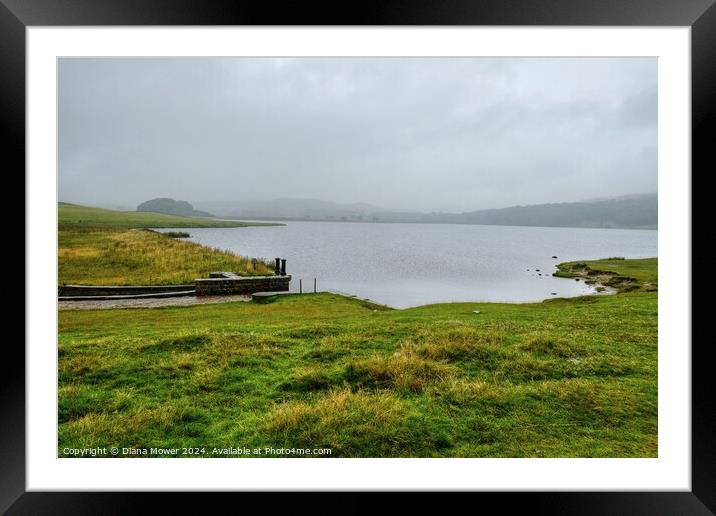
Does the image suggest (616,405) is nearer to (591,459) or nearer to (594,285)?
(591,459)

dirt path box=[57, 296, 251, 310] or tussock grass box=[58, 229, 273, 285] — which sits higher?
tussock grass box=[58, 229, 273, 285]

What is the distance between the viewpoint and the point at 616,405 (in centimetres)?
280

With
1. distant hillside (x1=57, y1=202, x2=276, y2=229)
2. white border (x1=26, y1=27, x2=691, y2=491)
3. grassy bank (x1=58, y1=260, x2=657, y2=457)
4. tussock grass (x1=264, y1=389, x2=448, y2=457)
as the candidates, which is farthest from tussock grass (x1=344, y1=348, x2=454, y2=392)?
distant hillside (x1=57, y1=202, x2=276, y2=229)

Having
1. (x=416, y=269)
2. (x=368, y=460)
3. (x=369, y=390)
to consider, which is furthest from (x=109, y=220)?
(x=368, y=460)

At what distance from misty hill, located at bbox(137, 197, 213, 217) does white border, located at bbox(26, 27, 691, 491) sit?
9.99m

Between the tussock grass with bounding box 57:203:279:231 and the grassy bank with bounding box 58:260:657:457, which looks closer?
the grassy bank with bounding box 58:260:657:457

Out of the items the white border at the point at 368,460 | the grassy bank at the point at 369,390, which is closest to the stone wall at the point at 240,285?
the grassy bank at the point at 369,390

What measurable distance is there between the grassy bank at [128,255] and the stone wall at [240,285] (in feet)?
2.14

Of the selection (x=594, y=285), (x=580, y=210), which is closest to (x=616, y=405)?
(x=594, y=285)

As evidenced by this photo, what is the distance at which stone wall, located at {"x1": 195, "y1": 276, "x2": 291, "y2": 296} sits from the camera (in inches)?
318

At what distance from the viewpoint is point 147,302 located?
723 cm

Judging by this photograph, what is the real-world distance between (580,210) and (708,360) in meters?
18.3

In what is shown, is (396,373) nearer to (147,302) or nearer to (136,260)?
(147,302)

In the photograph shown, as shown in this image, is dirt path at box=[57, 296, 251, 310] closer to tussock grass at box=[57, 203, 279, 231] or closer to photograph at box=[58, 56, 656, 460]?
photograph at box=[58, 56, 656, 460]
